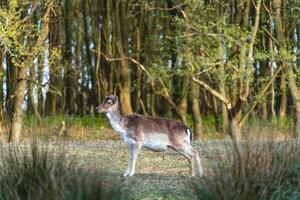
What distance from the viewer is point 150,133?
43.3 ft

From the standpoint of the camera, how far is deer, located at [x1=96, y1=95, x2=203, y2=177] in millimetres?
13164

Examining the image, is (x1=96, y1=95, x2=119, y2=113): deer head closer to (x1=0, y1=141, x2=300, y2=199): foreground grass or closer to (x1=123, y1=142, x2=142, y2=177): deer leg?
(x1=123, y1=142, x2=142, y2=177): deer leg

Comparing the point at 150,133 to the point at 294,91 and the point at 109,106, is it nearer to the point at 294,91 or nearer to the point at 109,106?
the point at 109,106

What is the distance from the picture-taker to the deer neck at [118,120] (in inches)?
523

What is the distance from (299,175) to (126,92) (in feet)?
72.1

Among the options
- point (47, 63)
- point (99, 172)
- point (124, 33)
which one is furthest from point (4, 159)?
point (124, 33)

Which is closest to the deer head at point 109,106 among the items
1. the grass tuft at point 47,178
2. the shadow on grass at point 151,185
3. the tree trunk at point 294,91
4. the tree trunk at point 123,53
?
the shadow on grass at point 151,185

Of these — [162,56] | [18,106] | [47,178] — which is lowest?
[47,178]

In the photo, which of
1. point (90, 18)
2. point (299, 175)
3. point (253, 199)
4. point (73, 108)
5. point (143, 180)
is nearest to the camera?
point (253, 199)

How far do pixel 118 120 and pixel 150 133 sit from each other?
2.07 feet

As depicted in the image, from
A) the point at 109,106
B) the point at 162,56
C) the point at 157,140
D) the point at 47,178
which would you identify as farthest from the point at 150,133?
the point at 162,56

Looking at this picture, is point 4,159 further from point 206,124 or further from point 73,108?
point 73,108

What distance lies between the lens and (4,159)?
9836 mm

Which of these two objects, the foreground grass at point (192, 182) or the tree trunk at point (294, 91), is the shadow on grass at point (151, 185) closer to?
the foreground grass at point (192, 182)
